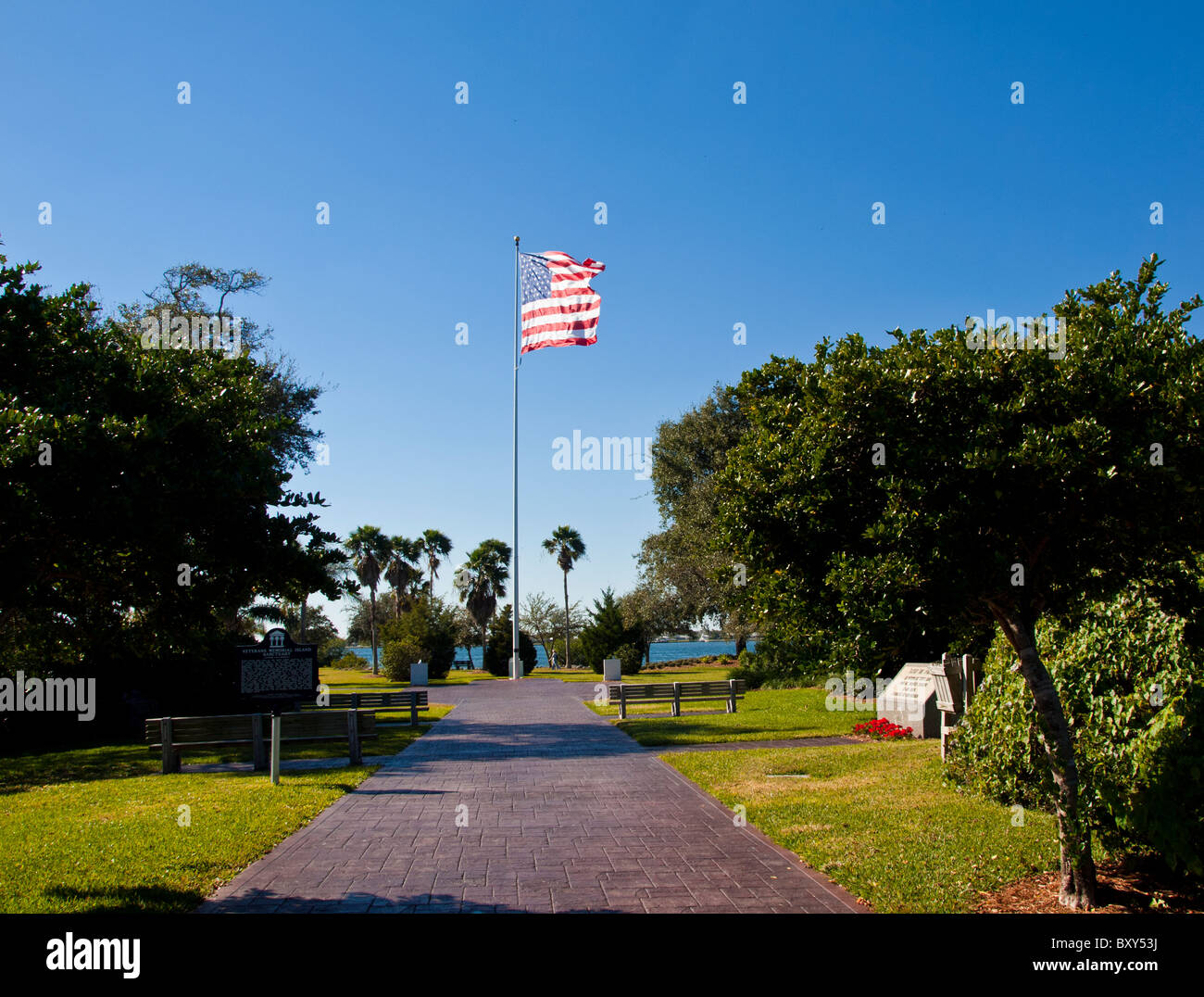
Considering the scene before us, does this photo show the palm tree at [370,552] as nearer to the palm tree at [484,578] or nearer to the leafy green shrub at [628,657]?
the palm tree at [484,578]

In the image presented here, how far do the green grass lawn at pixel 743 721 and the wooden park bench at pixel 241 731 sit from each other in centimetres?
519

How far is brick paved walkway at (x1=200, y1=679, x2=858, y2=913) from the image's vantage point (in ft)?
20.8

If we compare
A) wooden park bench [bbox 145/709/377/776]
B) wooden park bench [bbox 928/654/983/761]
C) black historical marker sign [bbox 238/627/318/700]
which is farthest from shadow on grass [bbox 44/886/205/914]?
wooden park bench [bbox 928/654/983/761]

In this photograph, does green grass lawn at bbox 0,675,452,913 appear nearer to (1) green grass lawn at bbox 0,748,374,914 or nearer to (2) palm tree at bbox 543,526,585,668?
(1) green grass lawn at bbox 0,748,374,914

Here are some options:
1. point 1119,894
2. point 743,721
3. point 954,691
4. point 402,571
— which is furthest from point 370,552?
point 1119,894

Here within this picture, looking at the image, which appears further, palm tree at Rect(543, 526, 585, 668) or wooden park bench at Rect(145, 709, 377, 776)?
palm tree at Rect(543, 526, 585, 668)

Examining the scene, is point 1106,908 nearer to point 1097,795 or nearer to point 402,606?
point 1097,795

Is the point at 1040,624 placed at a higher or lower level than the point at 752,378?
lower

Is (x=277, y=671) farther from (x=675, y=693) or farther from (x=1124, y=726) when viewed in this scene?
(x=1124, y=726)

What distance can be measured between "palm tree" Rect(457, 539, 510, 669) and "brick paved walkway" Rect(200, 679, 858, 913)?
49.1 meters

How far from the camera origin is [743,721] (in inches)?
741

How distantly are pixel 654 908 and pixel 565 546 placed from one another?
193ft
